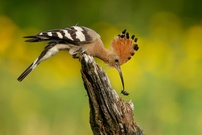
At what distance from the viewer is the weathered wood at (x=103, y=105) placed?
3.34 metres

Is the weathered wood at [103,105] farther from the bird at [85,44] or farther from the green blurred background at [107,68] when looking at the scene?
the green blurred background at [107,68]

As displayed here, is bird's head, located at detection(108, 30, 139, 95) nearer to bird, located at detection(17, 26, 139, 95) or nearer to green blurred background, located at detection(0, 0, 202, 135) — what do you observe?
bird, located at detection(17, 26, 139, 95)

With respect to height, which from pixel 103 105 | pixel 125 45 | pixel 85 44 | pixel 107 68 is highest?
pixel 107 68

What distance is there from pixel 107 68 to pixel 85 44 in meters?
1.11

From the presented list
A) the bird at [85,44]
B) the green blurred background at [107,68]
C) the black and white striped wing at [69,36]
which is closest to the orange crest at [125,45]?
the bird at [85,44]

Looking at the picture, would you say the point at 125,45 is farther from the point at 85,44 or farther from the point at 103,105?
the point at 103,105

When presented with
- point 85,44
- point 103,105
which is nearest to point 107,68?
point 85,44

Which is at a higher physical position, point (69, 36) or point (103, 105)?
point (69, 36)

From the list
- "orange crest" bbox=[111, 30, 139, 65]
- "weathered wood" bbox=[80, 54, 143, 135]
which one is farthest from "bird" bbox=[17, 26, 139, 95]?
"weathered wood" bbox=[80, 54, 143, 135]

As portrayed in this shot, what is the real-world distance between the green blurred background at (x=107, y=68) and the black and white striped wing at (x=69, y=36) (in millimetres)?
1076

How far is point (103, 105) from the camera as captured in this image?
3.35 meters

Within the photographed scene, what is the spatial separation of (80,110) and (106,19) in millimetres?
670

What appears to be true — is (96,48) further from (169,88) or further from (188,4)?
(188,4)

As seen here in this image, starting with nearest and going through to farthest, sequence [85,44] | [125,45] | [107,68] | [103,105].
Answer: [103,105] → [125,45] → [85,44] → [107,68]
